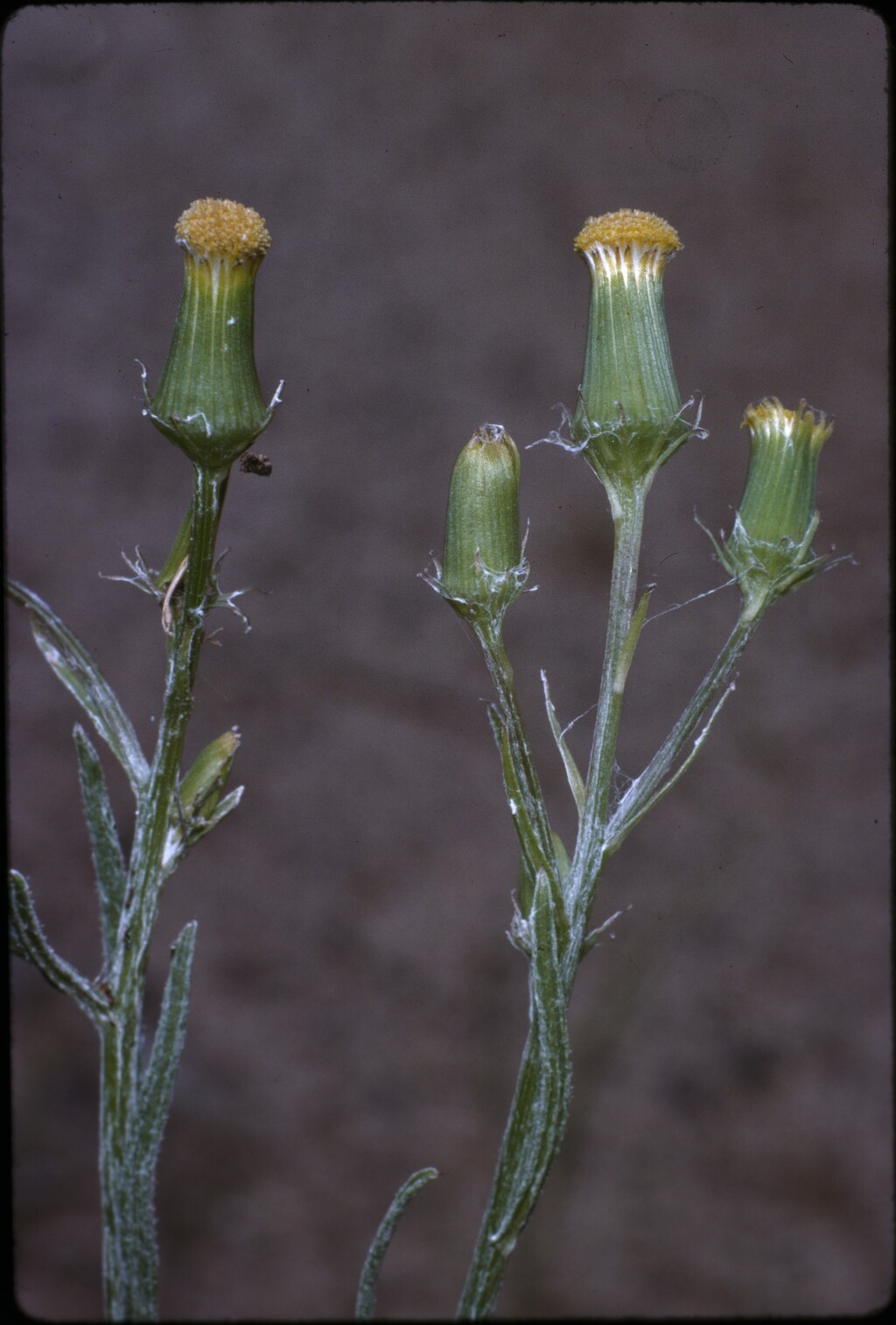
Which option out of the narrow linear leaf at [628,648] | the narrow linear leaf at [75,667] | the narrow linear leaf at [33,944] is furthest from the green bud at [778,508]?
the narrow linear leaf at [33,944]

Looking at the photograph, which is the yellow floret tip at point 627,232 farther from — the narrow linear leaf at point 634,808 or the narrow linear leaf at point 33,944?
the narrow linear leaf at point 33,944

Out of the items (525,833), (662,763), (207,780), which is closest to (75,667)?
(207,780)

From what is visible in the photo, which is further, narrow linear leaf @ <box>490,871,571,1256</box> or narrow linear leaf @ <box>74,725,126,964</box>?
narrow linear leaf @ <box>74,725,126,964</box>

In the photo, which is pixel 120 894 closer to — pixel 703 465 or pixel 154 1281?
pixel 154 1281

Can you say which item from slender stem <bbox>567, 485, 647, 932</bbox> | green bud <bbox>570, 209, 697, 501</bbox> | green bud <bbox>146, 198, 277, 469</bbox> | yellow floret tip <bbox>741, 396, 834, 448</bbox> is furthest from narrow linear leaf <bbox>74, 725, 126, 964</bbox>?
yellow floret tip <bbox>741, 396, 834, 448</bbox>

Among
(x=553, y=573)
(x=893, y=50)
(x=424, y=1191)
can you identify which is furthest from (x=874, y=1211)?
(x=893, y=50)

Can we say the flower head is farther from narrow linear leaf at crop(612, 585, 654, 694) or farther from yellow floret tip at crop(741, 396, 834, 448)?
yellow floret tip at crop(741, 396, 834, 448)

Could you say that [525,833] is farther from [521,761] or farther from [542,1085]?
[542,1085]
